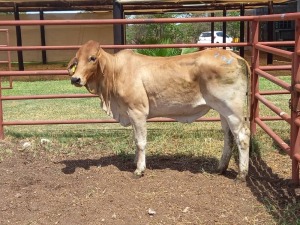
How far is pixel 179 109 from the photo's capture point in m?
4.73

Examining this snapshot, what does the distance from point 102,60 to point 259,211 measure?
2.02 m

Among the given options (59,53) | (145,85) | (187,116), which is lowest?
(59,53)

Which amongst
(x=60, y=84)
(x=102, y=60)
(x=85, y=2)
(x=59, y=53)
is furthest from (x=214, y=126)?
(x=59, y=53)

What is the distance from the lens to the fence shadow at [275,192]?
373 cm

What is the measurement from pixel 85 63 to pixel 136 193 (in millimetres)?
1288

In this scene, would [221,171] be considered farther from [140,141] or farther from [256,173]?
[140,141]

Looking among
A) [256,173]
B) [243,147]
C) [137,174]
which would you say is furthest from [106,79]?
[256,173]

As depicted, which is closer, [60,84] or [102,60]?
[102,60]

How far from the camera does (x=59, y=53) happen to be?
21.7m

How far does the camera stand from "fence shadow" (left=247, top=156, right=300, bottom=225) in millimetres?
3730

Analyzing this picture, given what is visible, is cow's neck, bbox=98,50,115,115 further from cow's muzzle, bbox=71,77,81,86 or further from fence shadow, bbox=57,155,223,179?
fence shadow, bbox=57,155,223,179

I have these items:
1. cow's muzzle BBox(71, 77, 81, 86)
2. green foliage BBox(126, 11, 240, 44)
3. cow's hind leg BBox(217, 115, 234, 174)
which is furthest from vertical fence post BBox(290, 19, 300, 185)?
green foliage BBox(126, 11, 240, 44)

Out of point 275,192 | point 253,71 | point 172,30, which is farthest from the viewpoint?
point 172,30

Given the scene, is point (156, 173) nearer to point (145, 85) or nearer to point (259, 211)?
point (145, 85)
